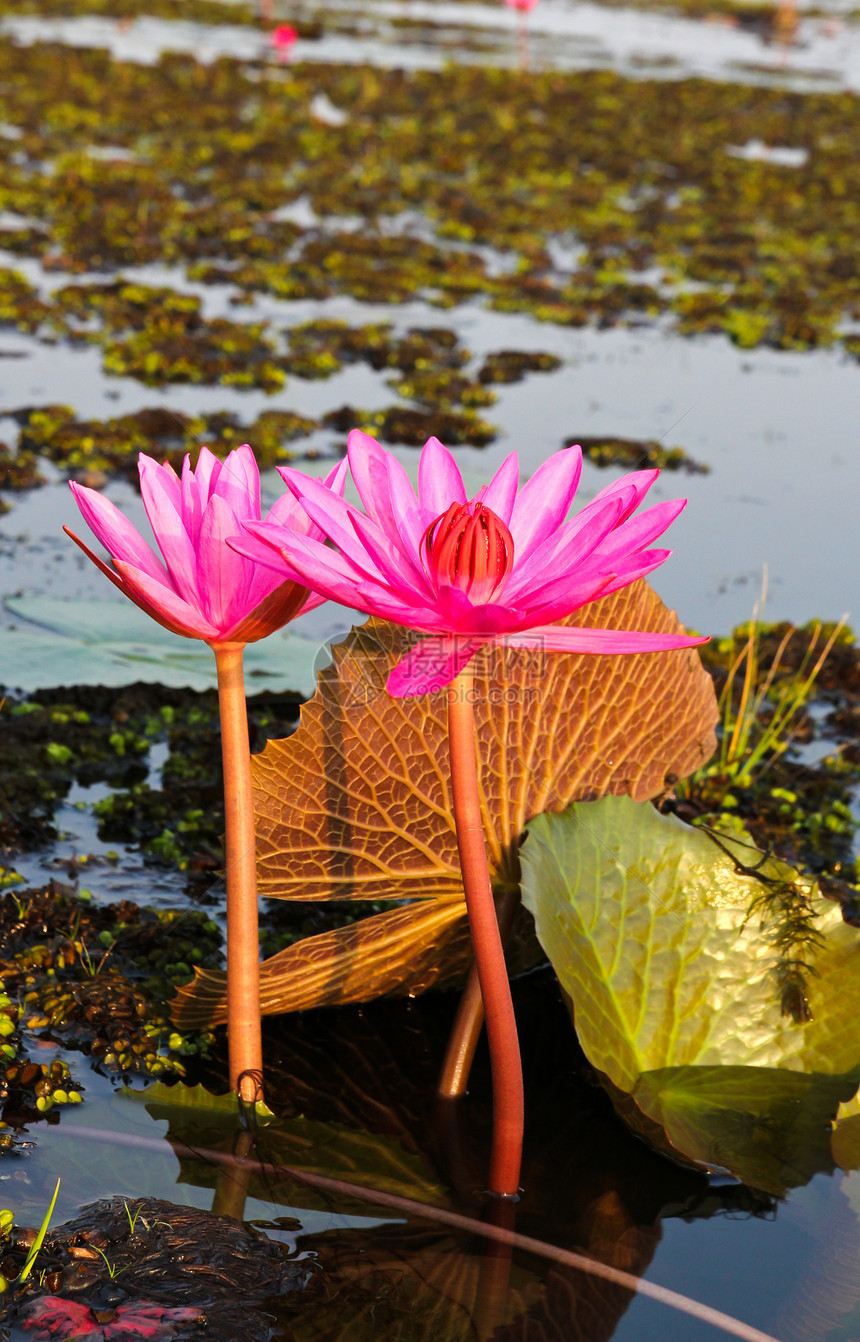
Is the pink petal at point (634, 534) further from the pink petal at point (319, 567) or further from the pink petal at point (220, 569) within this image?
the pink petal at point (220, 569)

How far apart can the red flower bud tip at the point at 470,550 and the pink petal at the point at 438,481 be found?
0.62 feet

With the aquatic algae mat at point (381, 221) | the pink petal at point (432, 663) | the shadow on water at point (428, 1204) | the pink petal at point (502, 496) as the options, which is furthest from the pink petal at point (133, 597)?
→ the aquatic algae mat at point (381, 221)

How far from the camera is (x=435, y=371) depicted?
7.58m

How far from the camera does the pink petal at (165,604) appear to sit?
1.68 metres

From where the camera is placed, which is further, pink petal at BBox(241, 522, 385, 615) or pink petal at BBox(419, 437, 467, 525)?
pink petal at BBox(419, 437, 467, 525)

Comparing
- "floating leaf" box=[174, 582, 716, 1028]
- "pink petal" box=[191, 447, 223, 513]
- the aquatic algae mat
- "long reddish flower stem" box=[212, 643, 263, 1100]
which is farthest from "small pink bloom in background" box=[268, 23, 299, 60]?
"long reddish flower stem" box=[212, 643, 263, 1100]

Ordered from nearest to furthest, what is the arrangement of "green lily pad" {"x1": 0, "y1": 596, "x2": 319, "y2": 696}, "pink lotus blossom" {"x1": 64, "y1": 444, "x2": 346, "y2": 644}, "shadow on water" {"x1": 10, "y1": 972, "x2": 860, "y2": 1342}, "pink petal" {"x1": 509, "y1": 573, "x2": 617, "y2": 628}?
"pink petal" {"x1": 509, "y1": 573, "x2": 617, "y2": 628}, "pink lotus blossom" {"x1": 64, "y1": 444, "x2": 346, "y2": 644}, "shadow on water" {"x1": 10, "y1": 972, "x2": 860, "y2": 1342}, "green lily pad" {"x1": 0, "y1": 596, "x2": 319, "y2": 696}

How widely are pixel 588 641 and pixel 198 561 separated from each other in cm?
57

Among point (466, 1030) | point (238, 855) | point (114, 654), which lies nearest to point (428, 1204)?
point (466, 1030)

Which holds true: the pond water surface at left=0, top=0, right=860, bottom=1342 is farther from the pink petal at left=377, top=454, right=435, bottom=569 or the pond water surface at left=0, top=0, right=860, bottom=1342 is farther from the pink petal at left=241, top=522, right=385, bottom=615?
the pink petal at left=241, top=522, right=385, bottom=615

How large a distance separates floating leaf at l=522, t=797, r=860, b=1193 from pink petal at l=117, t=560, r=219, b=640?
728 millimetres

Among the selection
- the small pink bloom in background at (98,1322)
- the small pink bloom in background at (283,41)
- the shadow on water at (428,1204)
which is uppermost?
the small pink bloom in background at (283,41)

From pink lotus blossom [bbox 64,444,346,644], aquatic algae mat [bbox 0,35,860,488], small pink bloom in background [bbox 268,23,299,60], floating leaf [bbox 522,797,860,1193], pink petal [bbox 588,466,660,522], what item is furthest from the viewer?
small pink bloom in background [bbox 268,23,299,60]

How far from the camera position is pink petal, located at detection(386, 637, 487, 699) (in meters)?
1.55
